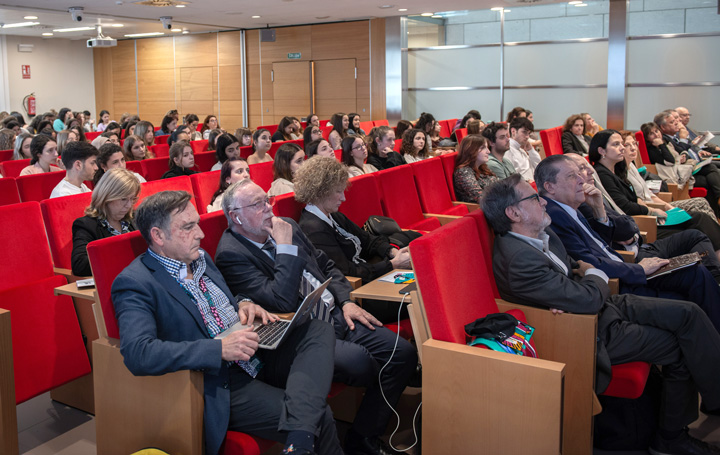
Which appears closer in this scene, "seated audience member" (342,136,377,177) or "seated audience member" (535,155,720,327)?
"seated audience member" (535,155,720,327)

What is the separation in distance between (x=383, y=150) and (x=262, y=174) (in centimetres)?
164

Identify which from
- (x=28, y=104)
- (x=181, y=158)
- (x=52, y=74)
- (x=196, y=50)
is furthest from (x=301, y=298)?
(x=52, y=74)

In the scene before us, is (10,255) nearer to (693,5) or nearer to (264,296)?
(264,296)

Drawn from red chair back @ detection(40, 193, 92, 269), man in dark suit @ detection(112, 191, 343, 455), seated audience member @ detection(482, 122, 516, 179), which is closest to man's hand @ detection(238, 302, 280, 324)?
man in dark suit @ detection(112, 191, 343, 455)

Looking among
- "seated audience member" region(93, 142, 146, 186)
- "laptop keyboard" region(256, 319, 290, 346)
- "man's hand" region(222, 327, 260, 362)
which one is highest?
"seated audience member" region(93, 142, 146, 186)

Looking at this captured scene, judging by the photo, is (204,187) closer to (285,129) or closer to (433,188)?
(433,188)

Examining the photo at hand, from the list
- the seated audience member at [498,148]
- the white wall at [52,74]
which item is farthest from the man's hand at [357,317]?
the white wall at [52,74]

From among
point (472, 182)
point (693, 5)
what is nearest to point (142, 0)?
point (472, 182)

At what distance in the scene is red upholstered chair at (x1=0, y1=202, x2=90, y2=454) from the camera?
2797mm

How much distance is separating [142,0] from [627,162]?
8.18 m

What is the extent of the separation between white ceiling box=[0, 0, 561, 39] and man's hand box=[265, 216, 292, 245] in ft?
28.6

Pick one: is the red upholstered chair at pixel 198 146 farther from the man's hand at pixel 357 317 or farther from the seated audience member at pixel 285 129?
the man's hand at pixel 357 317

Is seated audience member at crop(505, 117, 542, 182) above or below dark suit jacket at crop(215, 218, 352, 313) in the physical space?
above

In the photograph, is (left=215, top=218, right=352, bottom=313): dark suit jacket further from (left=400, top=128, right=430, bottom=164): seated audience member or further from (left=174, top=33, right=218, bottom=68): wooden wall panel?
(left=174, top=33, right=218, bottom=68): wooden wall panel
